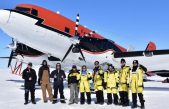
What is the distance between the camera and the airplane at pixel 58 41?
808 inches

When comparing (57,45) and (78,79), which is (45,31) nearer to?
(57,45)

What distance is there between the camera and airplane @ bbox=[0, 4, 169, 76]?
67.3 ft

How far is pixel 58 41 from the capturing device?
22.0 metres

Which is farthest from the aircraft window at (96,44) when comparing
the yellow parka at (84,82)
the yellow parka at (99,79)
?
the yellow parka at (99,79)

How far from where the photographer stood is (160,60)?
2391 cm

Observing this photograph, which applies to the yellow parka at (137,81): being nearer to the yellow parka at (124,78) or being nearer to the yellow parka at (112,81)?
the yellow parka at (124,78)

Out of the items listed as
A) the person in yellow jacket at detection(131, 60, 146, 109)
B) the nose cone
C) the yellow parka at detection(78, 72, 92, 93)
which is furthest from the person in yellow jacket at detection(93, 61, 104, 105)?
the nose cone

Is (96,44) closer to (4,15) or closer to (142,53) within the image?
(142,53)

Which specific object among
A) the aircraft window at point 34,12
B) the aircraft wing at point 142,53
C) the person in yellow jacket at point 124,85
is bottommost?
the person in yellow jacket at point 124,85

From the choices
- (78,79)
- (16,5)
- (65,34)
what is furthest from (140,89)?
(16,5)

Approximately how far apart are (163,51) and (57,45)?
29.5 ft

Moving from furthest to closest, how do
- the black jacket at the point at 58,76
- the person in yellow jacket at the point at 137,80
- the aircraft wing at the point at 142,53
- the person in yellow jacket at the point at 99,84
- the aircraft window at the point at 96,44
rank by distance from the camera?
1. the aircraft window at the point at 96,44
2. the aircraft wing at the point at 142,53
3. the black jacket at the point at 58,76
4. the person in yellow jacket at the point at 99,84
5. the person in yellow jacket at the point at 137,80

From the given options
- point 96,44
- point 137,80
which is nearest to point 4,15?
point 96,44

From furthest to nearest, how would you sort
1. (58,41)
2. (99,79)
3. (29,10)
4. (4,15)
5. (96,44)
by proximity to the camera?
(96,44)
(58,41)
(29,10)
(4,15)
(99,79)
